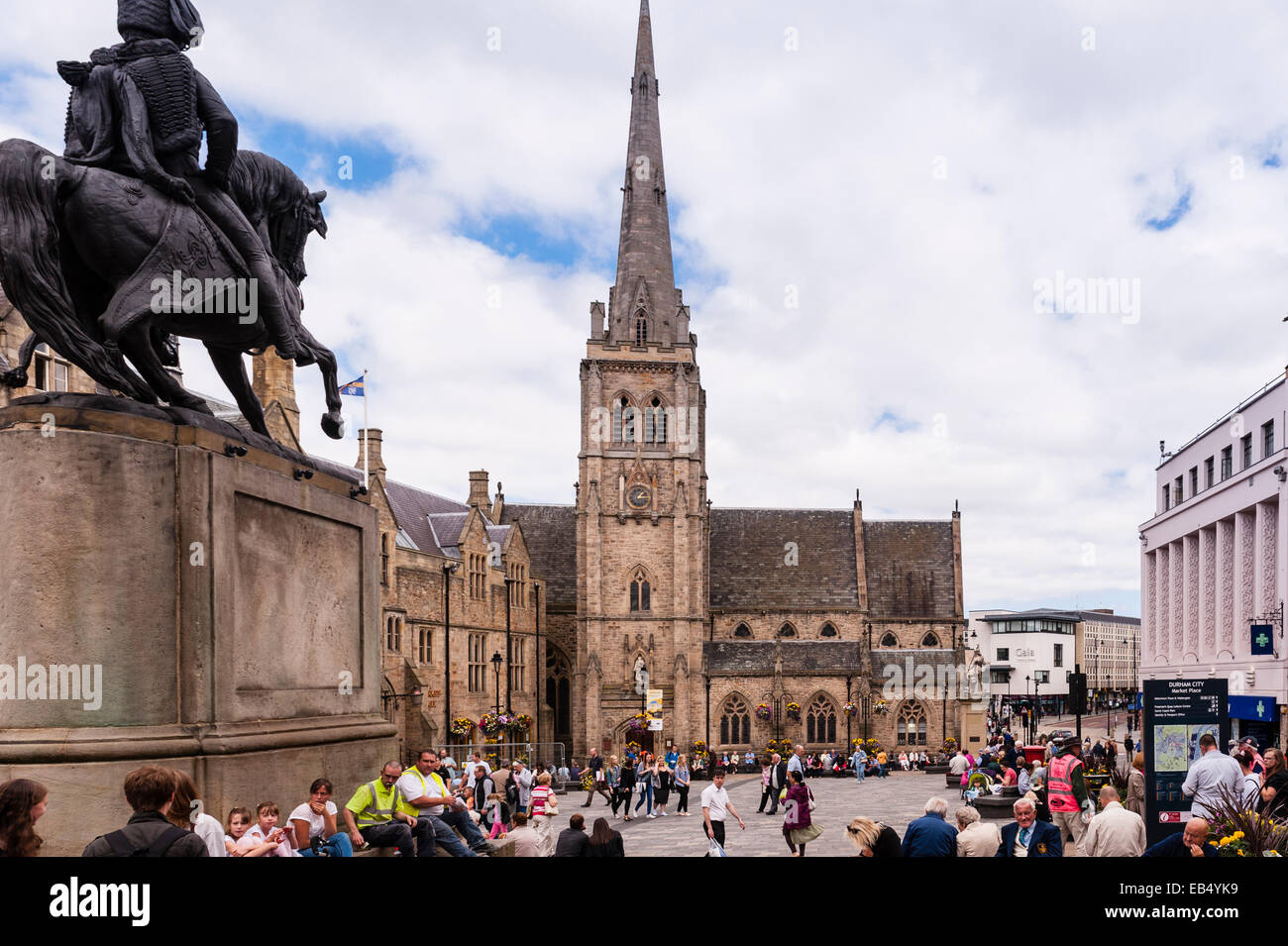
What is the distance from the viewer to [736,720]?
61.3m

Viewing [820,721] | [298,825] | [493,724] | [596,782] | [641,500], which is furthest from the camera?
[641,500]

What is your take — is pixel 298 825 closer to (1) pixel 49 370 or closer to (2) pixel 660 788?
(2) pixel 660 788

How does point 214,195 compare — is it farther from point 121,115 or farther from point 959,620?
point 959,620

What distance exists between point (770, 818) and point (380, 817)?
67.7 feet

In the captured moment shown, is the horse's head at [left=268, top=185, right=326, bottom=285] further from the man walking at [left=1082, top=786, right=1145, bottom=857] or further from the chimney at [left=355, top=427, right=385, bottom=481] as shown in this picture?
the chimney at [left=355, top=427, right=385, bottom=481]

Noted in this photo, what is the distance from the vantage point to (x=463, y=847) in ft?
26.5

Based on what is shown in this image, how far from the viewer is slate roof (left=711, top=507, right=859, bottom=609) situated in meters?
70.1

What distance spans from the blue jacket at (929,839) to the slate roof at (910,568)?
64441 millimetres

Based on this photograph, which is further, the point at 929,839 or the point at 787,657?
the point at 787,657

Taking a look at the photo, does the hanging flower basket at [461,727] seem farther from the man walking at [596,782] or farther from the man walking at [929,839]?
the man walking at [929,839]

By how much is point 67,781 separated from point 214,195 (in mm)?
3793

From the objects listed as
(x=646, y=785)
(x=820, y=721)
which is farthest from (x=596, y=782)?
(x=820, y=721)

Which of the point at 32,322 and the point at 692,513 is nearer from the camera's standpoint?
the point at 32,322
